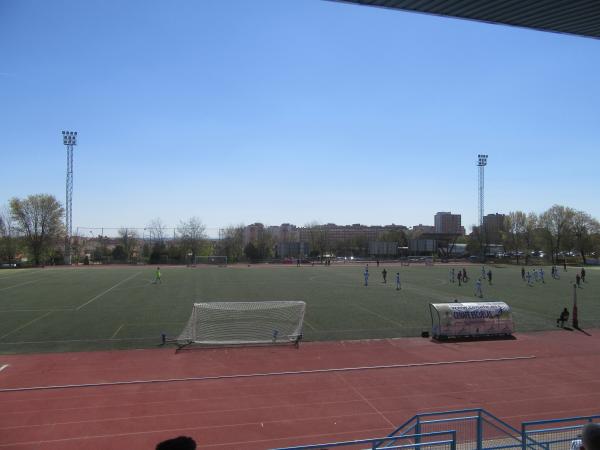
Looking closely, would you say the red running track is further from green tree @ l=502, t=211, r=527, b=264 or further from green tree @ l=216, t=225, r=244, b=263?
green tree @ l=502, t=211, r=527, b=264

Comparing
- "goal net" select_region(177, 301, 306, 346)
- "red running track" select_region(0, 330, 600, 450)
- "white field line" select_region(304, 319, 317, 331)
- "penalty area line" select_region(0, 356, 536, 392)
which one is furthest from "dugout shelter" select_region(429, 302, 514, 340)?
"goal net" select_region(177, 301, 306, 346)

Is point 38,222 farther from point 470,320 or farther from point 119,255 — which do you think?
point 470,320

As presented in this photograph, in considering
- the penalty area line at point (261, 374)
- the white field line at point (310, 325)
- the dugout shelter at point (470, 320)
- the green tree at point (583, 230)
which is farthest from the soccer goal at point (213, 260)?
the green tree at point (583, 230)

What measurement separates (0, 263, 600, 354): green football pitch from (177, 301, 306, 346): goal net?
3.75 feet

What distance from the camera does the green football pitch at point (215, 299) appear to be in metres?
22.8

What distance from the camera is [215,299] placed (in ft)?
114

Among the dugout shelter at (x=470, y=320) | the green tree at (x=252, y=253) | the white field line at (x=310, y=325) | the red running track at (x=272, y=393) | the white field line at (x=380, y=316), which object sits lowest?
the red running track at (x=272, y=393)

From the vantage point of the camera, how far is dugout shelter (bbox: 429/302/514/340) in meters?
23.0

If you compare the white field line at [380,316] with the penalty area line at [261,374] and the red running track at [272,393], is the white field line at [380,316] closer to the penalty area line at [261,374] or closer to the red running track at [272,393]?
the red running track at [272,393]

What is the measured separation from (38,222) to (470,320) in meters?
84.8

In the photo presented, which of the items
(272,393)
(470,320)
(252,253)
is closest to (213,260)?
(252,253)

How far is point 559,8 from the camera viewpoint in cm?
1077

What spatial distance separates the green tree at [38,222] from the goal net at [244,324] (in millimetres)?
73191

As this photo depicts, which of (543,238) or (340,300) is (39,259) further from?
(543,238)
